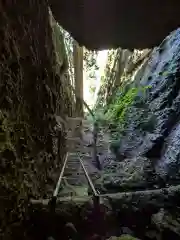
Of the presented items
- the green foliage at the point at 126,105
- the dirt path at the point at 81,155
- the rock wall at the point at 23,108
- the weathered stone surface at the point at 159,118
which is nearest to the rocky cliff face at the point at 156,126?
the weathered stone surface at the point at 159,118

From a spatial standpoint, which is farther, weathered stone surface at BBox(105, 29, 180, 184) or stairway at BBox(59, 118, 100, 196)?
stairway at BBox(59, 118, 100, 196)

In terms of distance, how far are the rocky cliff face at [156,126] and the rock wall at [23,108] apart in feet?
8.24

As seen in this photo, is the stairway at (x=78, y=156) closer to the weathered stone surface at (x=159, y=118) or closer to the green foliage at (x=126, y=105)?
the weathered stone surface at (x=159, y=118)

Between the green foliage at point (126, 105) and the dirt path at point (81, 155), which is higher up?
the green foliage at point (126, 105)

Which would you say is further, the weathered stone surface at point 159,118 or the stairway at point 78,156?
the stairway at point 78,156

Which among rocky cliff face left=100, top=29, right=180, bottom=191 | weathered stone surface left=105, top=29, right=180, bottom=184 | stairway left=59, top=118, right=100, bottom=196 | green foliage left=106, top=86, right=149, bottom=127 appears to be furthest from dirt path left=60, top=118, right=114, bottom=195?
weathered stone surface left=105, top=29, right=180, bottom=184

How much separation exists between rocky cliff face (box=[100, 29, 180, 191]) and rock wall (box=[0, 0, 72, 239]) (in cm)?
251

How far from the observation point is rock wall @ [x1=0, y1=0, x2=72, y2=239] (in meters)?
2.85

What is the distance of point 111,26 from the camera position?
3836 millimetres

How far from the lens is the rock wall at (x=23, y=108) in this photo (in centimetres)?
285

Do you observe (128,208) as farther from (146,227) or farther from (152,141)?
(152,141)

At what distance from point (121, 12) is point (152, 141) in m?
4.38

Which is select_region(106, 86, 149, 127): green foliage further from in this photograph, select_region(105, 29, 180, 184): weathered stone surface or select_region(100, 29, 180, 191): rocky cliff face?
select_region(105, 29, 180, 184): weathered stone surface

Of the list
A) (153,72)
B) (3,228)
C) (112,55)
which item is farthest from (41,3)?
(112,55)
